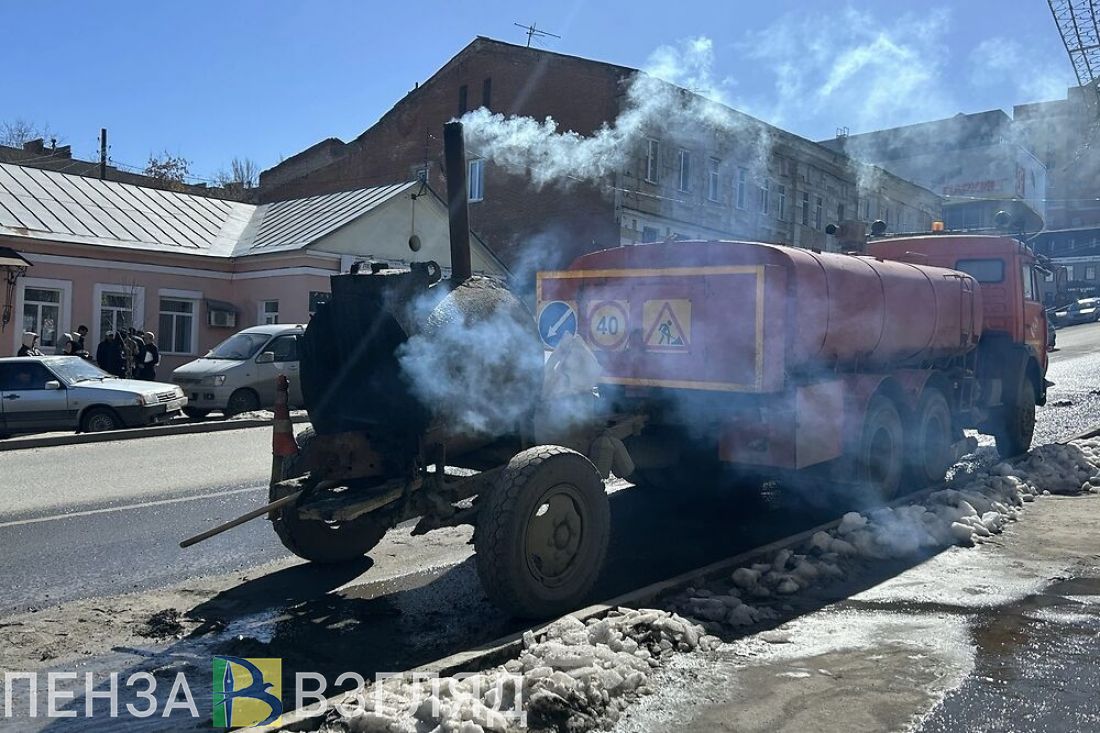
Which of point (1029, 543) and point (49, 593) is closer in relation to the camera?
point (49, 593)

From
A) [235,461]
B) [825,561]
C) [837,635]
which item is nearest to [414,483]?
[837,635]

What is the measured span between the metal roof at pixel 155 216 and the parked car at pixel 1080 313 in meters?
31.5

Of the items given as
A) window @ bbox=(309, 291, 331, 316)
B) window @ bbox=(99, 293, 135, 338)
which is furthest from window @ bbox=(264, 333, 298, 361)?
window @ bbox=(309, 291, 331, 316)

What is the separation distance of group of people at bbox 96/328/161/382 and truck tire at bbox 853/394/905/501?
1453cm

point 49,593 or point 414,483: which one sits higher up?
point 414,483

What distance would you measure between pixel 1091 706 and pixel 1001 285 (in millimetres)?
8476

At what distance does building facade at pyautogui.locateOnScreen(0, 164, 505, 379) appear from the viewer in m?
21.5

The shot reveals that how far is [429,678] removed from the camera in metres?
4.10

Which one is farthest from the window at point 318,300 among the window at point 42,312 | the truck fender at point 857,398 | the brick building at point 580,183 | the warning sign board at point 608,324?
the brick building at point 580,183

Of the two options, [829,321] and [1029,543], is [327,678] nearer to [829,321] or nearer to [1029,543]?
[829,321]

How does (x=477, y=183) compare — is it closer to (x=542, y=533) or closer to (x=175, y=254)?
(x=175, y=254)

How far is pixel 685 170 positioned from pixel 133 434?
22.1m

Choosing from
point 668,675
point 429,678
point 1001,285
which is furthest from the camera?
point 1001,285

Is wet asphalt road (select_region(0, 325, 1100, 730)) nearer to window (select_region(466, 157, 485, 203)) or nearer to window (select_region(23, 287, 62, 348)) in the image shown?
window (select_region(23, 287, 62, 348))
